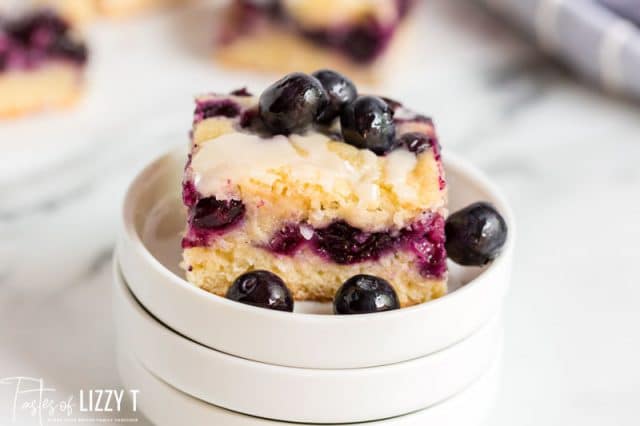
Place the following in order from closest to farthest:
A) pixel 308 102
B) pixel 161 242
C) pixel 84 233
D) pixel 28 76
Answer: pixel 308 102, pixel 161 242, pixel 84 233, pixel 28 76

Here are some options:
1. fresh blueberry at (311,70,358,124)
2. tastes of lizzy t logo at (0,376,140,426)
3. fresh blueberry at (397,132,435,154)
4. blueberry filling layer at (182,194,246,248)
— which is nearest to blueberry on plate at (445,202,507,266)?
fresh blueberry at (397,132,435,154)

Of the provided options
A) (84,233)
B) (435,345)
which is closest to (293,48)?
(84,233)

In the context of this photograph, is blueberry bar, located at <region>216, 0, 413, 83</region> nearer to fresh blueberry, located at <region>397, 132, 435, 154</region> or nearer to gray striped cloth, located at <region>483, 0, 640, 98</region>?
gray striped cloth, located at <region>483, 0, 640, 98</region>

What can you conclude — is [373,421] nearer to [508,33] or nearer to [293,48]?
[293,48]

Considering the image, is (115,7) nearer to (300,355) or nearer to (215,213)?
(215,213)

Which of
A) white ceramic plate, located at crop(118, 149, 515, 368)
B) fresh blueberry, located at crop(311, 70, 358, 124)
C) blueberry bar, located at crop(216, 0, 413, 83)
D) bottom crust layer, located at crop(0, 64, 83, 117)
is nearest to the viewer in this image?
white ceramic plate, located at crop(118, 149, 515, 368)

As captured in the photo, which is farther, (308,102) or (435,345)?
(308,102)
